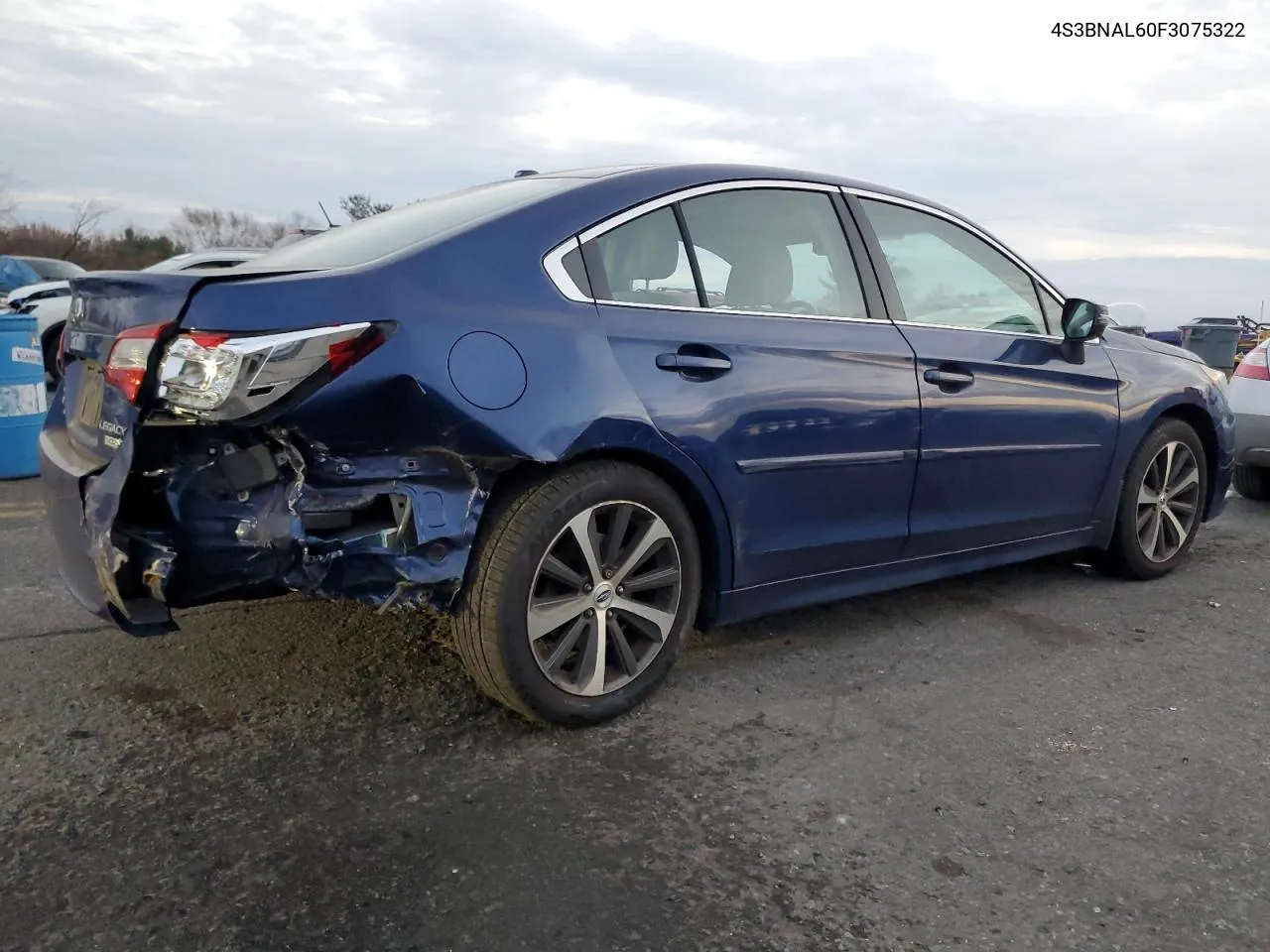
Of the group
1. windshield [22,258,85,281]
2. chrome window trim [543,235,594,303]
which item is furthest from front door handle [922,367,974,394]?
windshield [22,258,85,281]

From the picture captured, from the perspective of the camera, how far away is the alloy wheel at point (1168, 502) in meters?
4.55

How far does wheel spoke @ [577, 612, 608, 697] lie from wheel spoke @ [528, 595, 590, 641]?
71mm

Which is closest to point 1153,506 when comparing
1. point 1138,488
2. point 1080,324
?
point 1138,488

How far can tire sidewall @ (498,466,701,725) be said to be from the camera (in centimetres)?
268

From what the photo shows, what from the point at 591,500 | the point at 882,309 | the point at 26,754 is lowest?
the point at 26,754

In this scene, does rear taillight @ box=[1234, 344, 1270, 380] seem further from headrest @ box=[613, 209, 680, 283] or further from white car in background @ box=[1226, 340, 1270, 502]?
headrest @ box=[613, 209, 680, 283]

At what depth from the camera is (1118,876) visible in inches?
87.8

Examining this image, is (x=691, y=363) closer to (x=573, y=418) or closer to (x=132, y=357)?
(x=573, y=418)

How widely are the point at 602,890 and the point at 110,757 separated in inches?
54.4

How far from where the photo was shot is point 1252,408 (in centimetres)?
603

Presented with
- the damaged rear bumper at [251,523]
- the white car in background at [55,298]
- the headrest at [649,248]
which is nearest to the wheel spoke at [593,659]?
the damaged rear bumper at [251,523]

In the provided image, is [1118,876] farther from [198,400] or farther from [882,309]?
[198,400]

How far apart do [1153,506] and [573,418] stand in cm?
311

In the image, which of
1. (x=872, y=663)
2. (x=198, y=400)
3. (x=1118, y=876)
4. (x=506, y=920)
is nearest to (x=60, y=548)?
(x=198, y=400)
